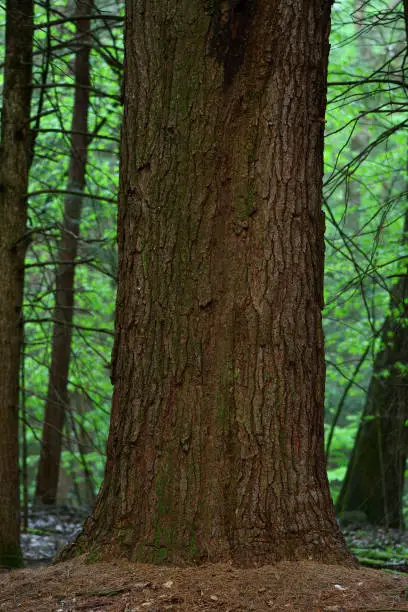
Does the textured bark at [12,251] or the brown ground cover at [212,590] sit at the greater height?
the textured bark at [12,251]

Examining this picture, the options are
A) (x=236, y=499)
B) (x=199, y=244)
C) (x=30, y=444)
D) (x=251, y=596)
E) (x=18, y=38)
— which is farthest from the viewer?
(x=30, y=444)

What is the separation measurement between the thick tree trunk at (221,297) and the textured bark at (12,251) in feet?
10.1

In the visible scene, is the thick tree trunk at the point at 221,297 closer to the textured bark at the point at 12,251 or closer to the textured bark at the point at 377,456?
the textured bark at the point at 12,251

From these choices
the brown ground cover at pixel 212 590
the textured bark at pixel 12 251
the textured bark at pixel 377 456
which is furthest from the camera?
the textured bark at pixel 377 456

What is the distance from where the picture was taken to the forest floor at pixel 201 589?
124 inches

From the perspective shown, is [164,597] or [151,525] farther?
[151,525]

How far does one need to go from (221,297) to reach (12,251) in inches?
143

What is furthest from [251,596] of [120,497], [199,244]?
[199,244]

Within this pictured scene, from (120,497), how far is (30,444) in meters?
17.7

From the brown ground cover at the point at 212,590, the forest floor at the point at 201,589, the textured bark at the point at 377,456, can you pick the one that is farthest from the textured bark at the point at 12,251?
the textured bark at the point at 377,456

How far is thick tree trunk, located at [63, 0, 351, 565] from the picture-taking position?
3541mm

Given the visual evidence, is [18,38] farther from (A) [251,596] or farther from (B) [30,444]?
(B) [30,444]

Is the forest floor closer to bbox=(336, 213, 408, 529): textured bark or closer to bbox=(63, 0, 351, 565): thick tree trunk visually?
bbox=(63, 0, 351, 565): thick tree trunk

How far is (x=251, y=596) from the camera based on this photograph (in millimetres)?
3178
